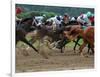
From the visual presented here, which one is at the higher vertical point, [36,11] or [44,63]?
[36,11]

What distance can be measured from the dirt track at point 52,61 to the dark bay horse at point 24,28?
0.11 meters

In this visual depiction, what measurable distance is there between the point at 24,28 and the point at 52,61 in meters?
0.45

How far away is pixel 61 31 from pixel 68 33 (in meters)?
0.08

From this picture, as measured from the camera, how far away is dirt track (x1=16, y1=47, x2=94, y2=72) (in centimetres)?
216

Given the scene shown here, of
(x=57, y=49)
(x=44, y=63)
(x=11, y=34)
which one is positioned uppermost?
(x=11, y=34)

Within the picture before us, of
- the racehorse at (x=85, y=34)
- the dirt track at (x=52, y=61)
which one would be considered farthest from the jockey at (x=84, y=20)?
the dirt track at (x=52, y=61)

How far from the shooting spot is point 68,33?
231 cm

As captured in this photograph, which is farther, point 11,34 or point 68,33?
point 68,33

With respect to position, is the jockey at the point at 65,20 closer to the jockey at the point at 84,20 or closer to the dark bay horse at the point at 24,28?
the jockey at the point at 84,20

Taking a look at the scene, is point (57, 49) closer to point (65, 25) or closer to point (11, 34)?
point (65, 25)

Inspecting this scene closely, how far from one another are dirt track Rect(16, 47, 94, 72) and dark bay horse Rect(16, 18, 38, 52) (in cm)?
11

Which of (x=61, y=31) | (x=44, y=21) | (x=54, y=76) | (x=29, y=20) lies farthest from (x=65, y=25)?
(x=54, y=76)

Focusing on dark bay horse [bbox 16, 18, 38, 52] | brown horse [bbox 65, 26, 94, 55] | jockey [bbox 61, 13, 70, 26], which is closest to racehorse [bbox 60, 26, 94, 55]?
brown horse [bbox 65, 26, 94, 55]

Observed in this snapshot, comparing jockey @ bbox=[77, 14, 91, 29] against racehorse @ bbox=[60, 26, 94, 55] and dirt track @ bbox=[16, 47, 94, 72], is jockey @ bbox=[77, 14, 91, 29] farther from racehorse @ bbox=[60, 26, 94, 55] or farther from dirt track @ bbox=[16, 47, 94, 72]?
dirt track @ bbox=[16, 47, 94, 72]
